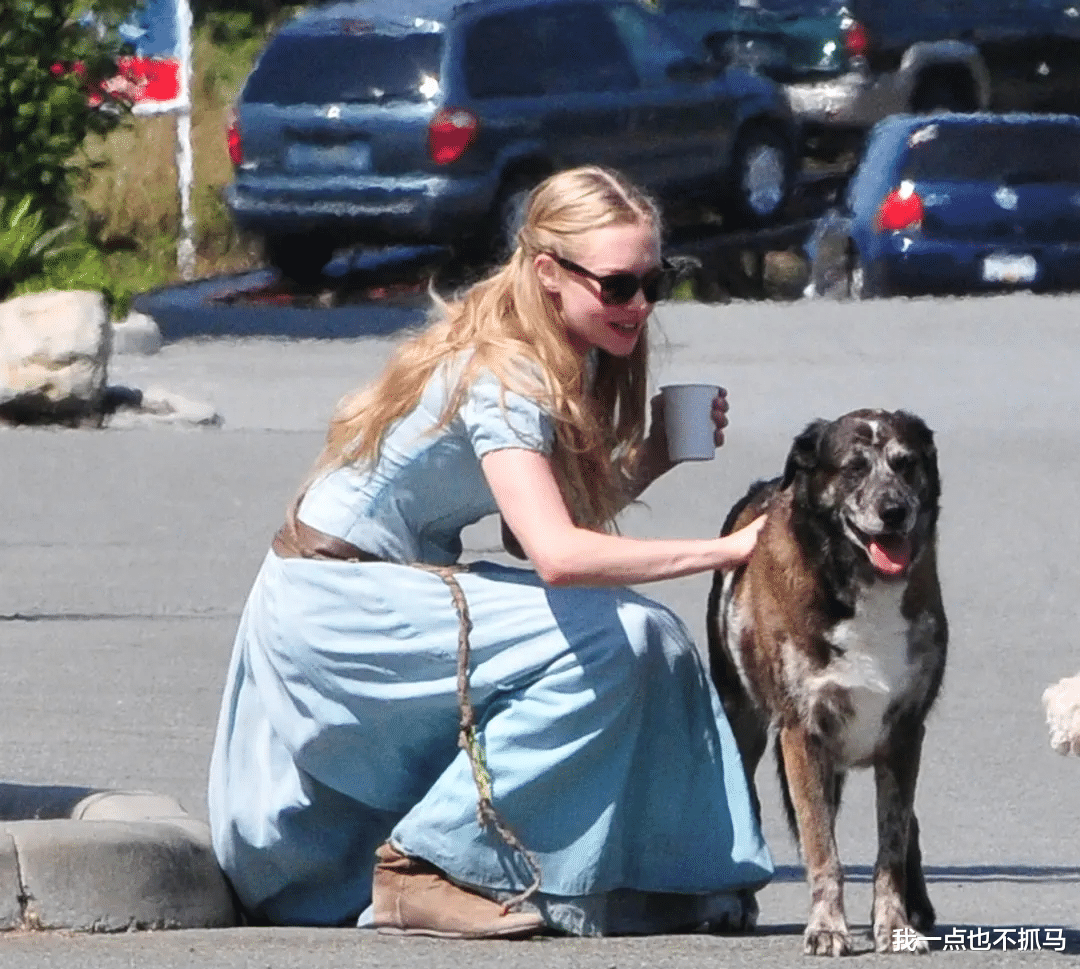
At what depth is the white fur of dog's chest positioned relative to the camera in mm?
5398

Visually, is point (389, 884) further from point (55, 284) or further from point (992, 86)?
point (992, 86)

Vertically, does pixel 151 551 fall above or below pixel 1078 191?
above

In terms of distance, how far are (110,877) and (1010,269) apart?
1371 centimetres

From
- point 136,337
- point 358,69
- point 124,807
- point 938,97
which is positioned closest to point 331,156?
point 358,69

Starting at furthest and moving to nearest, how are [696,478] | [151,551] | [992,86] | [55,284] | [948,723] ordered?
[992,86] < [55,284] < [696,478] < [151,551] < [948,723]

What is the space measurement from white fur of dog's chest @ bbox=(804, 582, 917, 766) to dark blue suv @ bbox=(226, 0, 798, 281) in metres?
13.5

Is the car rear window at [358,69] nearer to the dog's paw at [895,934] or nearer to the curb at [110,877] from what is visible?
the curb at [110,877]

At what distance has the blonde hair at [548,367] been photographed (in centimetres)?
540

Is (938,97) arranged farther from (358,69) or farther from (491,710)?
(491,710)

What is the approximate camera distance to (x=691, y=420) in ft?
18.2

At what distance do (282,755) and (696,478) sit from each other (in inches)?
280

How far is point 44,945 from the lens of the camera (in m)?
5.34

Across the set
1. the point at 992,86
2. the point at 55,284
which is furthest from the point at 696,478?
the point at 992,86

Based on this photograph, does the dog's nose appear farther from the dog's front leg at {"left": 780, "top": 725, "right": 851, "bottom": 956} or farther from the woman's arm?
the dog's front leg at {"left": 780, "top": 725, "right": 851, "bottom": 956}
